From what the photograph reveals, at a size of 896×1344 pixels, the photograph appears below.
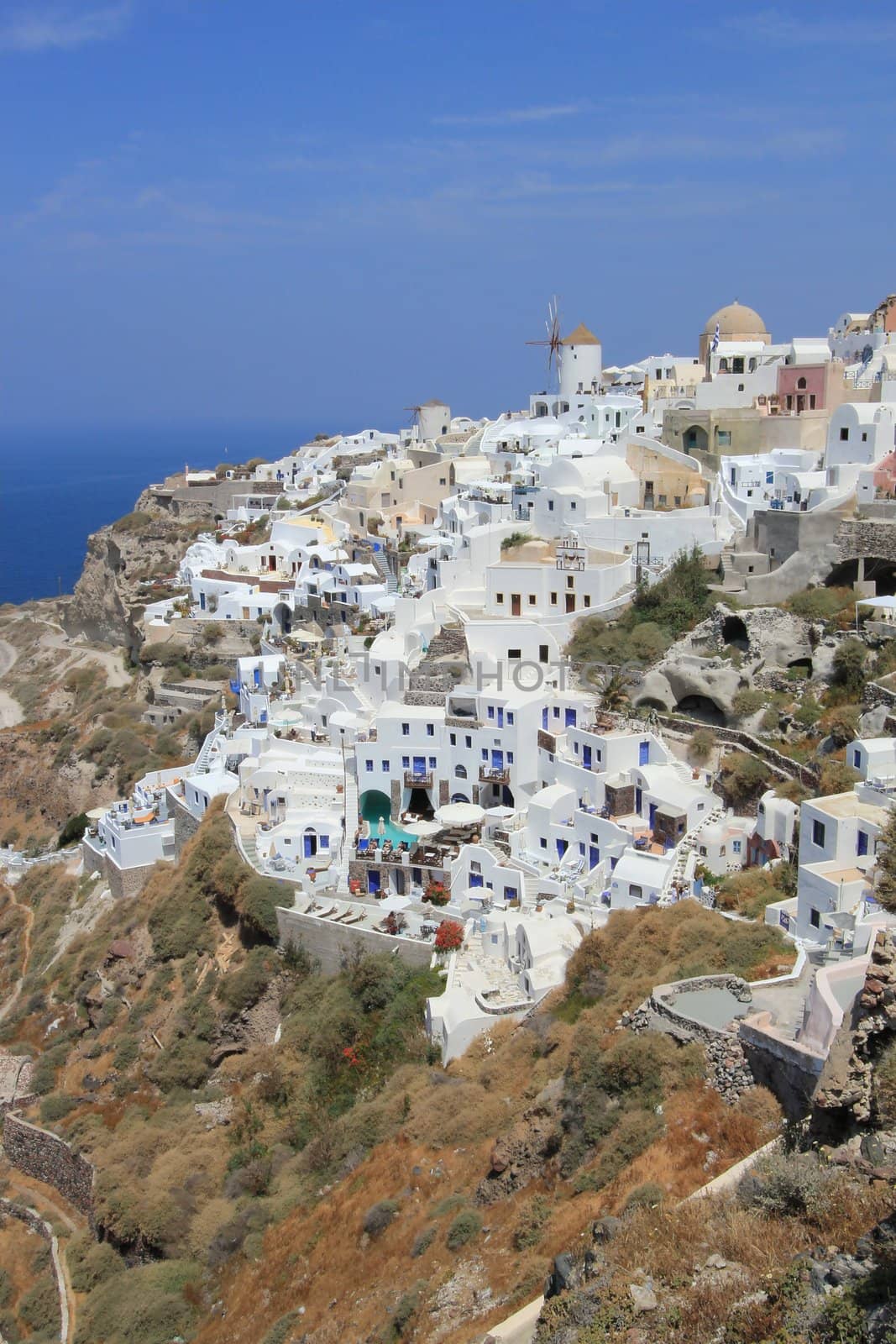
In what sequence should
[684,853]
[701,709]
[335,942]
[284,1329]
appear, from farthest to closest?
[701,709] < [335,942] < [684,853] < [284,1329]

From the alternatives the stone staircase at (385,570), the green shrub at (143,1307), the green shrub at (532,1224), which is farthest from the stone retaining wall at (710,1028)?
the stone staircase at (385,570)

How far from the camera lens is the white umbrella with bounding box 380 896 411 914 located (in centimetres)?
2123

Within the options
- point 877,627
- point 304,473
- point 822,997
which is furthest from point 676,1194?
point 304,473

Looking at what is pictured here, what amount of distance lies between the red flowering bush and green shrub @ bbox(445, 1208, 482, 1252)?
288 inches

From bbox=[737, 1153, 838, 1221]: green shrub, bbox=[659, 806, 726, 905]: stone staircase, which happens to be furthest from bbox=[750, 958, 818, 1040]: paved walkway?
bbox=[659, 806, 726, 905]: stone staircase

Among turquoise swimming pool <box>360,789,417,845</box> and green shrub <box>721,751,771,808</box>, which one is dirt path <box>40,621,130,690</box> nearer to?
turquoise swimming pool <box>360,789,417,845</box>

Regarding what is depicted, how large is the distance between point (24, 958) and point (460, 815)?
12719 mm

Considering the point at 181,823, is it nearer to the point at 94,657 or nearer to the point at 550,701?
the point at 550,701

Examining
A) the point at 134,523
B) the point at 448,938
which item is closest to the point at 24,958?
the point at 448,938

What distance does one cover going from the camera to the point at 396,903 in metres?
21.4

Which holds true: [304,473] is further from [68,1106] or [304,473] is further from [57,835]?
[68,1106]

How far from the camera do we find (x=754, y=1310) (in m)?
7.38

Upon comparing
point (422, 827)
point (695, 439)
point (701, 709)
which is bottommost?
point (422, 827)

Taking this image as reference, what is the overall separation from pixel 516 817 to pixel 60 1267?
35.5 feet
